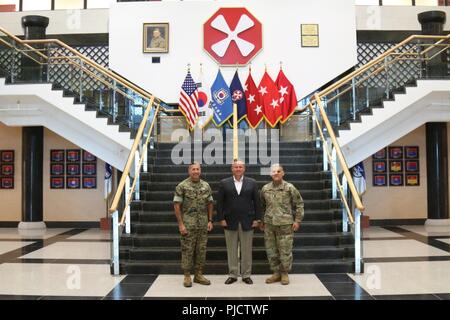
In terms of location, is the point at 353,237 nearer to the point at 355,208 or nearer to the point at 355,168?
the point at 355,208

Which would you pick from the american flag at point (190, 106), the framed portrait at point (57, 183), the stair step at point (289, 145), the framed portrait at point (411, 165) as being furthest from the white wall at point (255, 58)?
the framed portrait at point (57, 183)

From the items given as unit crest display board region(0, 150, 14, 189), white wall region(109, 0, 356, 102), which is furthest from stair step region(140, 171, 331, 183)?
unit crest display board region(0, 150, 14, 189)

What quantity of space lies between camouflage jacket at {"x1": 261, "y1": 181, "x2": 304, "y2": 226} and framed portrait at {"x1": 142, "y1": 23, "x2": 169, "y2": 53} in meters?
7.33

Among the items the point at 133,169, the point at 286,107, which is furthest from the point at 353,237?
the point at 286,107

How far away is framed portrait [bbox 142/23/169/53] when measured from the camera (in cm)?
1207

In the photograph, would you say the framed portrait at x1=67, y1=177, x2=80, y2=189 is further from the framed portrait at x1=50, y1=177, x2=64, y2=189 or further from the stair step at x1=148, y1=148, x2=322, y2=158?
the stair step at x1=148, y1=148, x2=322, y2=158

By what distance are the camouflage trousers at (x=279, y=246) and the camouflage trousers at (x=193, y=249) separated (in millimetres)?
784

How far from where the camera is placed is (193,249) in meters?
5.70

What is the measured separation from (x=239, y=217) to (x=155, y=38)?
7.68 meters

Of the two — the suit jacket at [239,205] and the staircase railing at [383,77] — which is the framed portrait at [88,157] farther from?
the suit jacket at [239,205]

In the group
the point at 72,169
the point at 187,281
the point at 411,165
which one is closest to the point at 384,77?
the point at 411,165

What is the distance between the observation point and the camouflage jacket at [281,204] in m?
5.67
